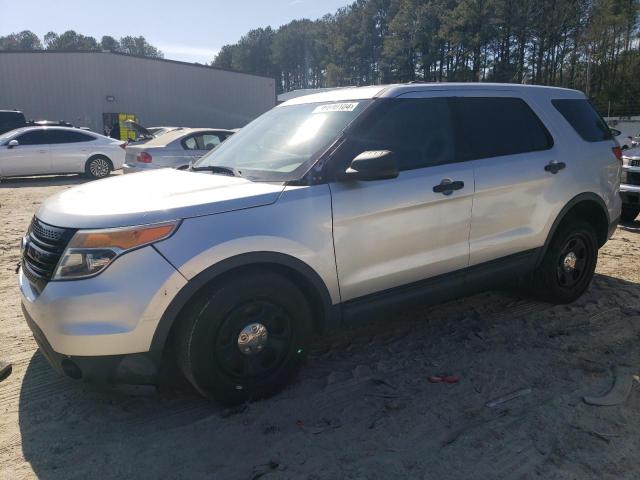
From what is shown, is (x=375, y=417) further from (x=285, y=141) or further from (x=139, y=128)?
(x=139, y=128)

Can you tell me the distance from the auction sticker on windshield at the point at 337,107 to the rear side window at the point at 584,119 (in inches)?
83.6

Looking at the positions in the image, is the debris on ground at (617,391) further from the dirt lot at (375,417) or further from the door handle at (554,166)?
the door handle at (554,166)

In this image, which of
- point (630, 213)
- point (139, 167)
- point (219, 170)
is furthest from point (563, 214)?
point (139, 167)

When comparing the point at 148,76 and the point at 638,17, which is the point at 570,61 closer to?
the point at 638,17

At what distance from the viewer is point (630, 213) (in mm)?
8062

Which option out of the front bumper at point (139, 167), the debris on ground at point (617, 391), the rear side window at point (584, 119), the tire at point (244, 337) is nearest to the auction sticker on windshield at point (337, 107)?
the tire at point (244, 337)

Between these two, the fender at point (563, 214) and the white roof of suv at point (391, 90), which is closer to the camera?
the white roof of suv at point (391, 90)

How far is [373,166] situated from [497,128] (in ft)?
5.11

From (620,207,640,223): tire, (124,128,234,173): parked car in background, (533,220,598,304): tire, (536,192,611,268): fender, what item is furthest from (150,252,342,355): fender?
(124,128,234,173): parked car in background

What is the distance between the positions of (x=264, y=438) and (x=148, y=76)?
33533mm

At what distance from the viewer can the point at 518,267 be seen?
13.6 ft

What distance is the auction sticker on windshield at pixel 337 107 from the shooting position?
3.49 meters

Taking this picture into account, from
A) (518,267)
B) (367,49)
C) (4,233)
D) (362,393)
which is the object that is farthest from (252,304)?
(367,49)

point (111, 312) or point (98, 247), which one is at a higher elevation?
point (98, 247)
